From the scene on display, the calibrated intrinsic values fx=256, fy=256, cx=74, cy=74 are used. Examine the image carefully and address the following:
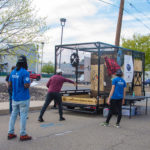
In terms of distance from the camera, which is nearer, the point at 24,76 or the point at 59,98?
the point at 24,76

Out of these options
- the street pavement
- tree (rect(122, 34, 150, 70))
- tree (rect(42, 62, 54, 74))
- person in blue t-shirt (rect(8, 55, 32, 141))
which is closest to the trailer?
the street pavement

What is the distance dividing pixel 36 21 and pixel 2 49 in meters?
2.67

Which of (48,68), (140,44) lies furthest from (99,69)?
(48,68)

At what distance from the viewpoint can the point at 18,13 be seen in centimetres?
1529

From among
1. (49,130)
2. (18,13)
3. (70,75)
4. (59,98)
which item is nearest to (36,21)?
(18,13)

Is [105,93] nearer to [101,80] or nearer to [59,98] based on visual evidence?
[101,80]

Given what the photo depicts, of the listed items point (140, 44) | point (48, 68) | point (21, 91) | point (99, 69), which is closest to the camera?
point (21, 91)

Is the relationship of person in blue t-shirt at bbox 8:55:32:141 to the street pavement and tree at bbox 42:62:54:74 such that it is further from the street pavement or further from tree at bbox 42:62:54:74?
tree at bbox 42:62:54:74

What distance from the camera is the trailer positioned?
10.1m

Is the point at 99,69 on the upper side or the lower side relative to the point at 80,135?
upper

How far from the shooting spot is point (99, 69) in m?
9.83

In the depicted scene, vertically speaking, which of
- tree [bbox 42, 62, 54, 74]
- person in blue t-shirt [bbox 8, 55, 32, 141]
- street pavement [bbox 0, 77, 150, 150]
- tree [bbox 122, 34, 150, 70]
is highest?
tree [bbox 122, 34, 150, 70]

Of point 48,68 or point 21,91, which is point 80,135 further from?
point 48,68

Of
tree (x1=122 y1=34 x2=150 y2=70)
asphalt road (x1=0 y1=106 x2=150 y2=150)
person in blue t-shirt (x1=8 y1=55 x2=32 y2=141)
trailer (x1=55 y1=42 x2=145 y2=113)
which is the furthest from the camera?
tree (x1=122 y1=34 x2=150 y2=70)
